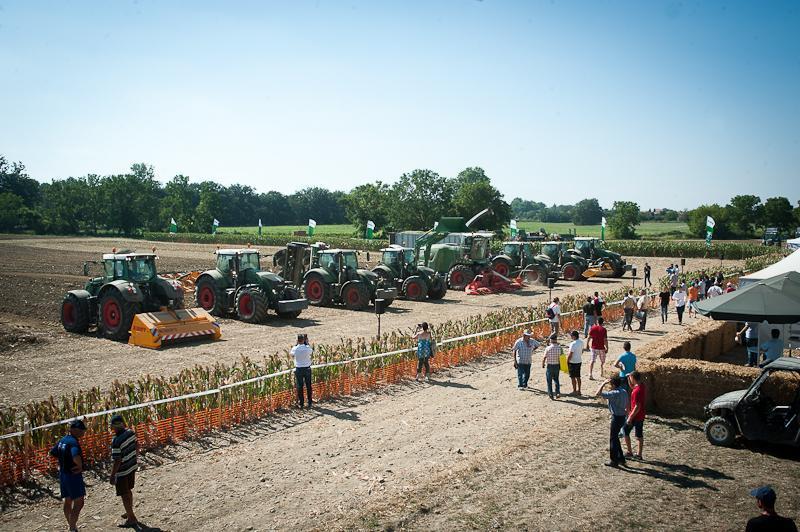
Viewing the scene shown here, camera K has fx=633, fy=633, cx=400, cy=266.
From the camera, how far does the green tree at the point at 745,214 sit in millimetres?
77750

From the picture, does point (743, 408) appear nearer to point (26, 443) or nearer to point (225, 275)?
point (26, 443)

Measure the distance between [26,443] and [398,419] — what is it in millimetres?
5384

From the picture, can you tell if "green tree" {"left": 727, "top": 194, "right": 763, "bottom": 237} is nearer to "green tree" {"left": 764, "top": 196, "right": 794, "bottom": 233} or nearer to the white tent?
"green tree" {"left": 764, "top": 196, "right": 794, "bottom": 233}

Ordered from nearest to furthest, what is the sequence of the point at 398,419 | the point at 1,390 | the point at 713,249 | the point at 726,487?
1. the point at 726,487
2. the point at 398,419
3. the point at 1,390
4. the point at 713,249

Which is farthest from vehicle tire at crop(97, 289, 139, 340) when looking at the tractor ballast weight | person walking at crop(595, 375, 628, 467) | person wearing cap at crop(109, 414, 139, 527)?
person walking at crop(595, 375, 628, 467)

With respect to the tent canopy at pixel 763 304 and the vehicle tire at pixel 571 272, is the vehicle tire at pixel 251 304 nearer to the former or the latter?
the tent canopy at pixel 763 304

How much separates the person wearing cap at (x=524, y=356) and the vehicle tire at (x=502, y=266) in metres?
18.6

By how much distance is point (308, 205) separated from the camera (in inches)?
5069

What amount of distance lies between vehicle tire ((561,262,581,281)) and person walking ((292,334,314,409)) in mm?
24504

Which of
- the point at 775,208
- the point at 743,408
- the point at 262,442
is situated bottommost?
the point at 262,442

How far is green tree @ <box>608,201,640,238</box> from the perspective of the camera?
76.3m

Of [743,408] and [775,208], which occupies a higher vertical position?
[775,208]

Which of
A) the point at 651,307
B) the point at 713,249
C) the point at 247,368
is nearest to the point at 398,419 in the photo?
the point at 247,368

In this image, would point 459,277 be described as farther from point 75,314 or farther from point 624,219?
point 624,219
